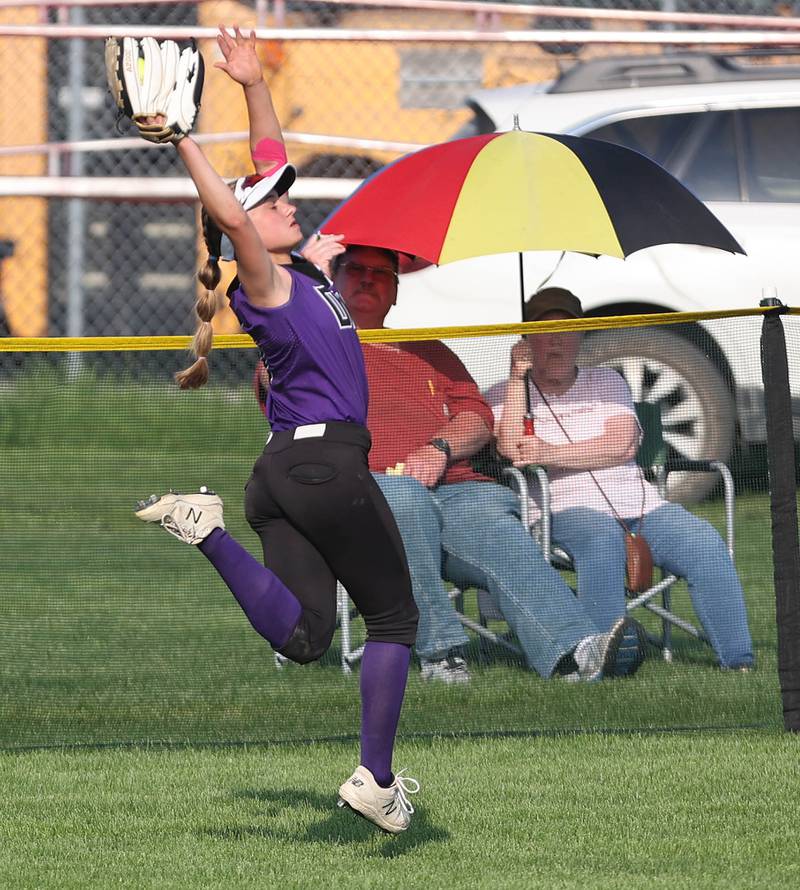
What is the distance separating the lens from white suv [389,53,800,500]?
9281 millimetres

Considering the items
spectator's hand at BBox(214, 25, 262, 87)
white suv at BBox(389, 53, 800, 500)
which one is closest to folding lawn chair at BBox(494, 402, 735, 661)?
spectator's hand at BBox(214, 25, 262, 87)

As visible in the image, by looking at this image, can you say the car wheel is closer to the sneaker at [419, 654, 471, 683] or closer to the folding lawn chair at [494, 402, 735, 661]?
the folding lawn chair at [494, 402, 735, 661]

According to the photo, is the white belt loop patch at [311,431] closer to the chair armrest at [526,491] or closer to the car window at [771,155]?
→ the chair armrest at [526,491]

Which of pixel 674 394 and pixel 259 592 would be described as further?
pixel 674 394

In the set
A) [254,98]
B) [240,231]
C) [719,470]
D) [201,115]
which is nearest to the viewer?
[240,231]

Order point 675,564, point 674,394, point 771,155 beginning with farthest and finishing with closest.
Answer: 1. point 771,155
2. point 675,564
3. point 674,394

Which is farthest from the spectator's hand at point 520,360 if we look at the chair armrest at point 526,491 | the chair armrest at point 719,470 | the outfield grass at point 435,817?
the outfield grass at point 435,817

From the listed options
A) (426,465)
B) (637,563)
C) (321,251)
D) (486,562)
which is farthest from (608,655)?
(321,251)

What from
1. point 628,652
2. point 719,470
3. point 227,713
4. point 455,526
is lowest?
point 227,713

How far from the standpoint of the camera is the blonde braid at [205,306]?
168 inches

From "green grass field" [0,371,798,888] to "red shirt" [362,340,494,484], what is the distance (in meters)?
0.42

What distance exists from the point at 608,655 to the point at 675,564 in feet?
1.31

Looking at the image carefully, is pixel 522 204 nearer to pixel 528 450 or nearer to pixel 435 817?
pixel 528 450

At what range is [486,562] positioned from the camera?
566 centimetres
